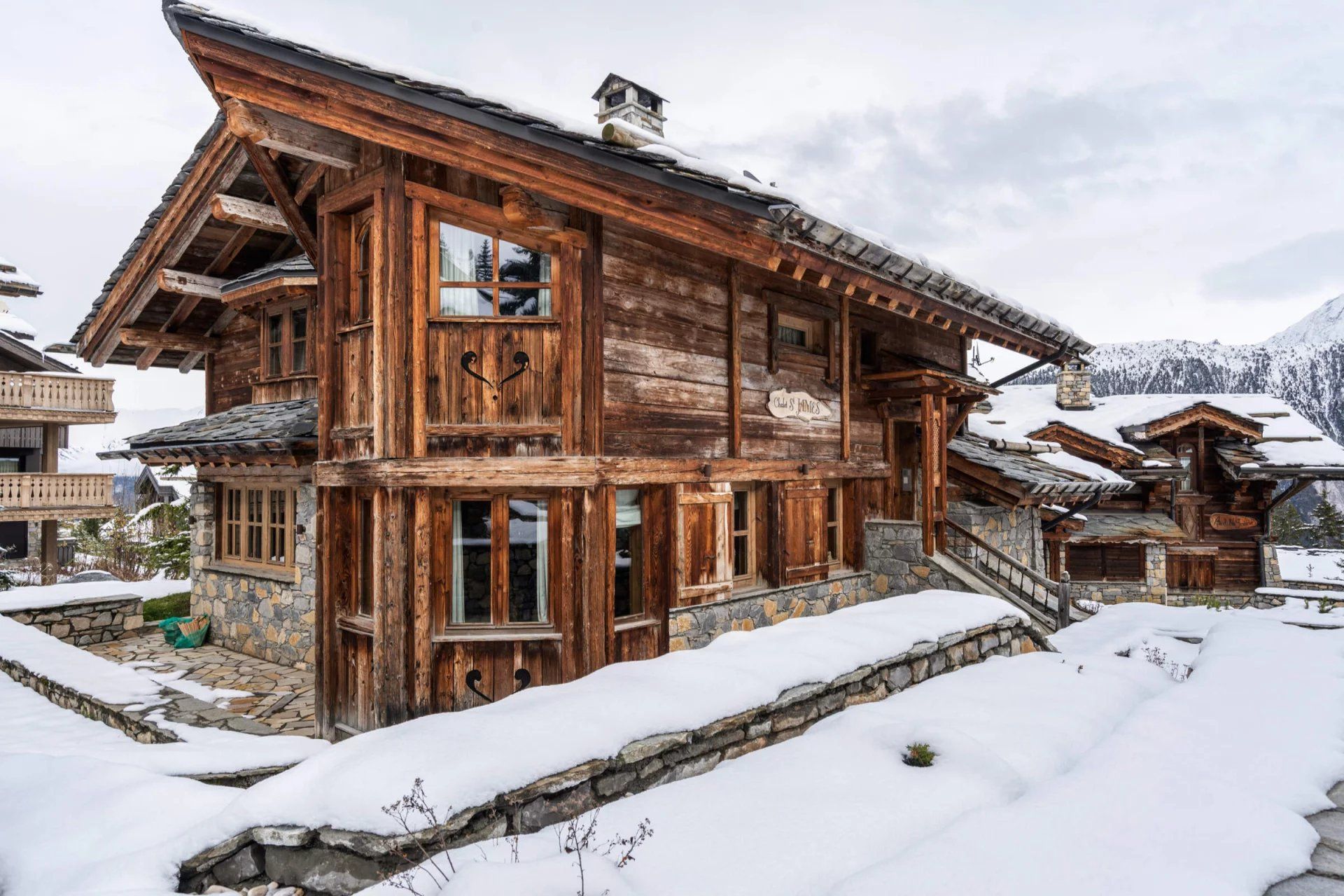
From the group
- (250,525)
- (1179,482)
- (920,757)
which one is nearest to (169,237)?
(250,525)

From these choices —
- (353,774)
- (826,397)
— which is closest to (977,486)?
(826,397)

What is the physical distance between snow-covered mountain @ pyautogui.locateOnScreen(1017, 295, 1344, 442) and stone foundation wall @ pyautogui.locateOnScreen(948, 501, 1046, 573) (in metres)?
49.9

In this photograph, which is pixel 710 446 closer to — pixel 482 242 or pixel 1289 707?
pixel 482 242

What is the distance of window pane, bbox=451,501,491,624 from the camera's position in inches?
271

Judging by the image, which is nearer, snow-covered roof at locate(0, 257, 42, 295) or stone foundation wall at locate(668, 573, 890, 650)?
stone foundation wall at locate(668, 573, 890, 650)

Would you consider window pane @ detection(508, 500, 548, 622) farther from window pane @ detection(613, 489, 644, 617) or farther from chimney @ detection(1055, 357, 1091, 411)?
chimney @ detection(1055, 357, 1091, 411)

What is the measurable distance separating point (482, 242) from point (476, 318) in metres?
0.77

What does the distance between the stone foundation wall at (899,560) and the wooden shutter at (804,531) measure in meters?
1.17

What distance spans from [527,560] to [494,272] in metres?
2.73

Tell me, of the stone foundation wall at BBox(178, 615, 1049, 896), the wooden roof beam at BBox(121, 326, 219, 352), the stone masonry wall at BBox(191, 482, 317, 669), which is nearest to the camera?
the stone foundation wall at BBox(178, 615, 1049, 896)

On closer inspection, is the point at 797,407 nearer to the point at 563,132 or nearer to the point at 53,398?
the point at 563,132

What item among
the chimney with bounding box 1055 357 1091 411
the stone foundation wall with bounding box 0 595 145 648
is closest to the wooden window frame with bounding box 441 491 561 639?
the stone foundation wall with bounding box 0 595 145 648

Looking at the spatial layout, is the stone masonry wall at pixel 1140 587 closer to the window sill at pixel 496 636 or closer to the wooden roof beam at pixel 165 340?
the window sill at pixel 496 636

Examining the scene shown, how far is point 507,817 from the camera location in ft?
Answer: 12.3
